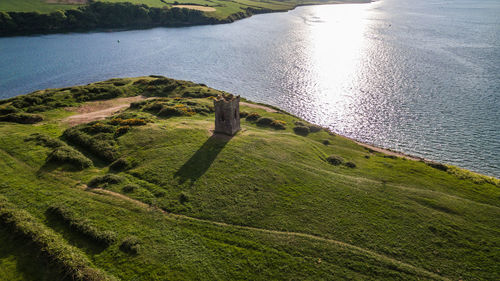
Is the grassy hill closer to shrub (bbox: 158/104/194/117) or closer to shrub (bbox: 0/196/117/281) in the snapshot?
shrub (bbox: 0/196/117/281)

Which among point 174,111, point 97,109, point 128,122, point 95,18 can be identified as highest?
point 95,18

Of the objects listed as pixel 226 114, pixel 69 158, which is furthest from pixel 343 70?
pixel 69 158

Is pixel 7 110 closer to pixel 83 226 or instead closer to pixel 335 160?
pixel 83 226

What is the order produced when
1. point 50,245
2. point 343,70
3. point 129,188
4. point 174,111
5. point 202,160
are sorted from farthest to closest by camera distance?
point 343,70, point 174,111, point 202,160, point 129,188, point 50,245

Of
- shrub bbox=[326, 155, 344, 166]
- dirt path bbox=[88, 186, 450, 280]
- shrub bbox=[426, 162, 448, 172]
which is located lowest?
dirt path bbox=[88, 186, 450, 280]

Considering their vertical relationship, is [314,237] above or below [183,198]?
below

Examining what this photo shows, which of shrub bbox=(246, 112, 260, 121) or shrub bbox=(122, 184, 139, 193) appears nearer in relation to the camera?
shrub bbox=(122, 184, 139, 193)

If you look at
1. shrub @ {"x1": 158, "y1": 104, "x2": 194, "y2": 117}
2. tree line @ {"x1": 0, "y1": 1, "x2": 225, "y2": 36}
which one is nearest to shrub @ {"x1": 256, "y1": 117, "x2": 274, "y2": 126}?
shrub @ {"x1": 158, "y1": 104, "x2": 194, "y2": 117}
